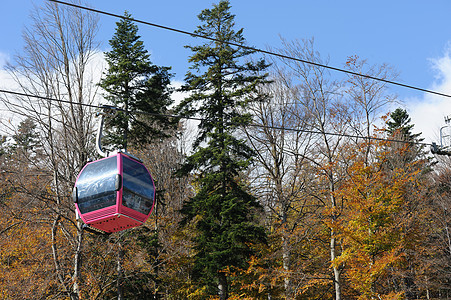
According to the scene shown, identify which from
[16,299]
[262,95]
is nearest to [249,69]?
[262,95]

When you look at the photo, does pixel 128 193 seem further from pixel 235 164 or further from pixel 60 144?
pixel 235 164

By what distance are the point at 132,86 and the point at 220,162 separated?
20.1ft

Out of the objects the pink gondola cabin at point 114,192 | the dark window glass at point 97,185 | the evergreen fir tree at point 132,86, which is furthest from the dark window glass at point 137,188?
the evergreen fir tree at point 132,86

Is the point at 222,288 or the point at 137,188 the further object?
the point at 222,288

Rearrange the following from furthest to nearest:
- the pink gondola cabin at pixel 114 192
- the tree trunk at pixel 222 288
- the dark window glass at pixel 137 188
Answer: the tree trunk at pixel 222 288
the dark window glass at pixel 137 188
the pink gondola cabin at pixel 114 192

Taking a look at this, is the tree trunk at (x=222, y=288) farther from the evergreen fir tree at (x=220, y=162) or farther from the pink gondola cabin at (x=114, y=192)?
the pink gondola cabin at (x=114, y=192)

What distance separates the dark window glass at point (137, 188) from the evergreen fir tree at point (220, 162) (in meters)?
12.0

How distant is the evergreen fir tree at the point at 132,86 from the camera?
74.3ft

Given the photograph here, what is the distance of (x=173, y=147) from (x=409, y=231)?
2141 cm

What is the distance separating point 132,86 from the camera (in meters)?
23.9

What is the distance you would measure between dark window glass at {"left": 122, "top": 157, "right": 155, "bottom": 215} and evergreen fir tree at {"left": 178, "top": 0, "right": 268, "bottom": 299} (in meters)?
12.0

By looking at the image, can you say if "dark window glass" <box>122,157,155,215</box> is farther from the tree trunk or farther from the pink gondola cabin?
the tree trunk

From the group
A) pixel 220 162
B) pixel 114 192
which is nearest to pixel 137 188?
pixel 114 192

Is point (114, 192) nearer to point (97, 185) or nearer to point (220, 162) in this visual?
point (97, 185)
